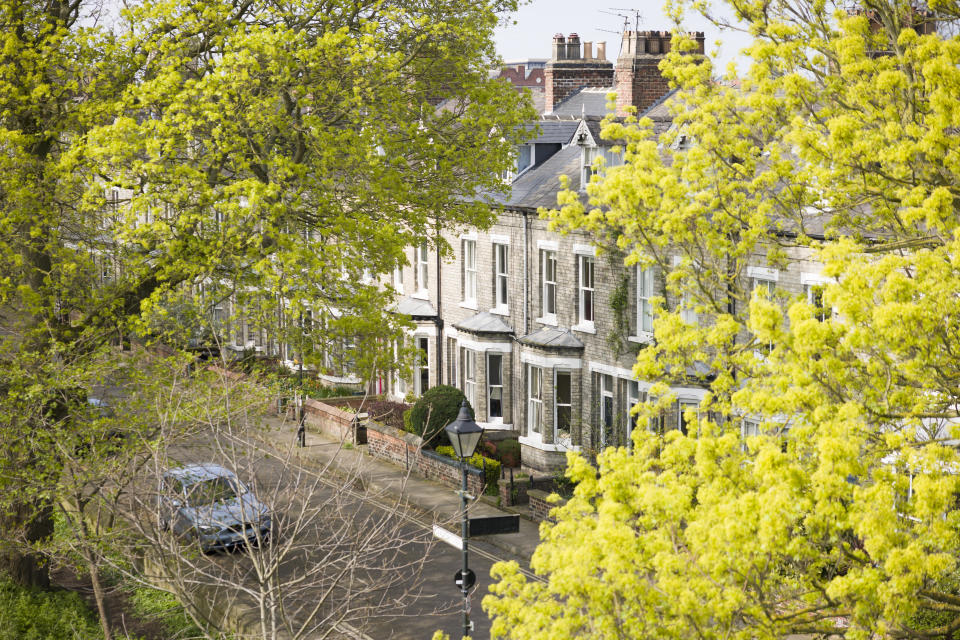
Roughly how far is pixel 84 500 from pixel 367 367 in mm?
6246

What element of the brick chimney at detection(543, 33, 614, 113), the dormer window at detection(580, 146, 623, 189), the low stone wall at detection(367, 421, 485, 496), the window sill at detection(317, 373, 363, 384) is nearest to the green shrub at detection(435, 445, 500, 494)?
the low stone wall at detection(367, 421, 485, 496)

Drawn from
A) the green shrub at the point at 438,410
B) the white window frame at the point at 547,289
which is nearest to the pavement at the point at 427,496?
the green shrub at the point at 438,410

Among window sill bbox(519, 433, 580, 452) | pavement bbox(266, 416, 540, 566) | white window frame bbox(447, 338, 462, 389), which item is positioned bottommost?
pavement bbox(266, 416, 540, 566)

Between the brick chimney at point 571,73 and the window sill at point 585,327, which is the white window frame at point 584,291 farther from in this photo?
the brick chimney at point 571,73

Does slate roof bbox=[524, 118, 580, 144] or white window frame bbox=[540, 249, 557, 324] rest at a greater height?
slate roof bbox=[524, 118, 580, 144]

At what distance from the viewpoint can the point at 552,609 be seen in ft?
26.2

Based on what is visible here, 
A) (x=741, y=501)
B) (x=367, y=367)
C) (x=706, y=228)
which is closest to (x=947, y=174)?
(x=706, y=228)

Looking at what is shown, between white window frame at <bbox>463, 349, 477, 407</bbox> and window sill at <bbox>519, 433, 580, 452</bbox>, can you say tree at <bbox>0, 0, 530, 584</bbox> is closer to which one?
window sill at <bbox>519, 433, 580, 452</bbox>

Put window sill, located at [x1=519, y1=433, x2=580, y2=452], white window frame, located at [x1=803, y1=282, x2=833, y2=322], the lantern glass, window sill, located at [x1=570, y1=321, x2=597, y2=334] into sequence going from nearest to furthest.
Result: white window frame, located at [x1=803, y1=282, x2=833, y2=322] < the lantern glass < window sill, located at [x1=570, y1=321, x2=597, y2=334] < window sill, located at [x1=519, y1=433, x2=580, y2=452]

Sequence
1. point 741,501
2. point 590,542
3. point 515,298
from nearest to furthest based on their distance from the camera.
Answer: point 741,501
point 590,542
point 515,298

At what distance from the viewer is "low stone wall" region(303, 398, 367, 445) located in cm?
3519

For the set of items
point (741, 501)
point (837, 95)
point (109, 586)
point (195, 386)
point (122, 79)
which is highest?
point (122, 79)

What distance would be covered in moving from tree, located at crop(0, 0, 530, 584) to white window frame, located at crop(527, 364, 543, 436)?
10782mm

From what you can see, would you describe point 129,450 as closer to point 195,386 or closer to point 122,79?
point 195,386
